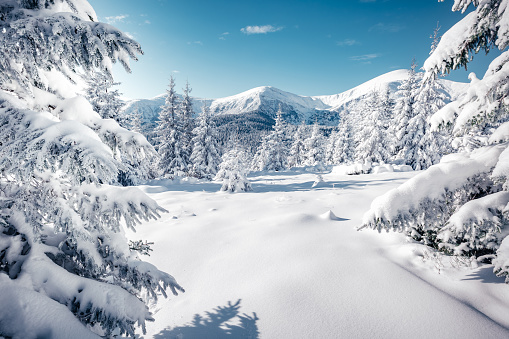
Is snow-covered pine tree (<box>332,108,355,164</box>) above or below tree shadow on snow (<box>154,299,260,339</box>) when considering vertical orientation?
above

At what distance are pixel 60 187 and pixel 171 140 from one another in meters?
25.0

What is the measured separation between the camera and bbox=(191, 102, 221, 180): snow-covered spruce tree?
27.0m

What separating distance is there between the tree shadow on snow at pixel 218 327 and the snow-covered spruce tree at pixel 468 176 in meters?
1.98

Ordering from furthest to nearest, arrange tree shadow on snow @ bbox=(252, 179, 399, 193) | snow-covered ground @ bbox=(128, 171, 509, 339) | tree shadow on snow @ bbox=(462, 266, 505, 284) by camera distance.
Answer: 1. tree shadow on snow @ bbox=(252, 179, 399, 193)
2. tree shadow on snow @ bbox=(462, 266, 505, 284)
3. snow-covered ground @ bbox=(128, 171, 509, 339)

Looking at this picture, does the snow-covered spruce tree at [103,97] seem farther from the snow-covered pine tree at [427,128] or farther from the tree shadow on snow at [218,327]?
the snow-covered pine tree at [427,128]

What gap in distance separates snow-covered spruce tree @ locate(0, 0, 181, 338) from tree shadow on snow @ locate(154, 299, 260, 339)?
29.8 inches

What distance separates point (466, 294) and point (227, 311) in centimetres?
304

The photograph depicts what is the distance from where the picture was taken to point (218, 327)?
267cm

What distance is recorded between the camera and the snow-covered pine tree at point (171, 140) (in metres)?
25.2

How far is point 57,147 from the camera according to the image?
4.74 ft

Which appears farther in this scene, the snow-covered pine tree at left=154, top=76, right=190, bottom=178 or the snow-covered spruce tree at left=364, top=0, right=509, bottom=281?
the snow-covered pine tree at left=154, top=76, right=190, bottom=178

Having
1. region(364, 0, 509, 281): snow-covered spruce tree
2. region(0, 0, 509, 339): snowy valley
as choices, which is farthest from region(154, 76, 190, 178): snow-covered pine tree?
region(364, 0, 509, 281): snow-covered spruce tree

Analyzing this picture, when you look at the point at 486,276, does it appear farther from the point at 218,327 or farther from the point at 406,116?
the point at 406,116

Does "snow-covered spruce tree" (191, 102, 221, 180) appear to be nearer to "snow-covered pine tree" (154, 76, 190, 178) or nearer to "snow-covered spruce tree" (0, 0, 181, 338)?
"snow-covered pine tree" (154, 76, 190, 178)
